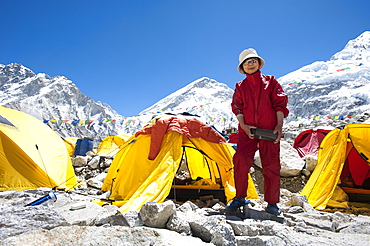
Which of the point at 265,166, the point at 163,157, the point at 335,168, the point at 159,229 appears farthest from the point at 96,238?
the point at 335,168

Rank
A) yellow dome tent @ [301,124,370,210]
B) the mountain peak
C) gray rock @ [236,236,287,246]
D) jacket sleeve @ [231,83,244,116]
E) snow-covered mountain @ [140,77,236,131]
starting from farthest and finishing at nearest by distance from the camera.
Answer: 1. the mountain peak
2. snow-covered mountain @ [140,77,236,131]
3. yellow dome tent @ [301,124,370,210]
4. jacket sleeve @ [231,83,244,116]
5. gray rock @ [236,236,287,246]

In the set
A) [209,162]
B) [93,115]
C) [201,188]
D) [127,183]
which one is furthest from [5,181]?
[93,115]

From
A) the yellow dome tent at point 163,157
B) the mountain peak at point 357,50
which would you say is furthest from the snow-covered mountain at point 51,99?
the mountain peak at point 357,50

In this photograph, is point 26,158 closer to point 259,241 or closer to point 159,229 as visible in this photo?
point 159,229

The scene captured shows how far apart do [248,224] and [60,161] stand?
6227 mm

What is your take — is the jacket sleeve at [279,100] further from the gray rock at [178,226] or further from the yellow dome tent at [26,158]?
the yellow dome tent at [26,158]

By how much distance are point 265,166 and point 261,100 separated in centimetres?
86

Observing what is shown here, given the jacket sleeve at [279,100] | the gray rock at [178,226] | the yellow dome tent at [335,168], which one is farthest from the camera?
the yellow dome tent at [335,168]

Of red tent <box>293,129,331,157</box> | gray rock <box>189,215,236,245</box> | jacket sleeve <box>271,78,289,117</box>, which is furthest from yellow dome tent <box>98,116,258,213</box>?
red tent <box>293,129,331,157</box>

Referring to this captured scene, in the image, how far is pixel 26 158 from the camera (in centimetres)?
563

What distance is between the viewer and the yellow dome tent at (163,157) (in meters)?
4.32

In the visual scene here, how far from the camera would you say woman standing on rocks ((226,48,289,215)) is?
2953 millimetres

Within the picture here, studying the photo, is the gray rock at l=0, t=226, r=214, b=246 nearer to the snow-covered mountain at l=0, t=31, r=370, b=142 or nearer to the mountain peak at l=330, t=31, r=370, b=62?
the snow-covered mountain at l=0, t=31, r=370, b=142

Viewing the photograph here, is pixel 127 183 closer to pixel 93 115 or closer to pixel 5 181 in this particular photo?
pixel 5 181
